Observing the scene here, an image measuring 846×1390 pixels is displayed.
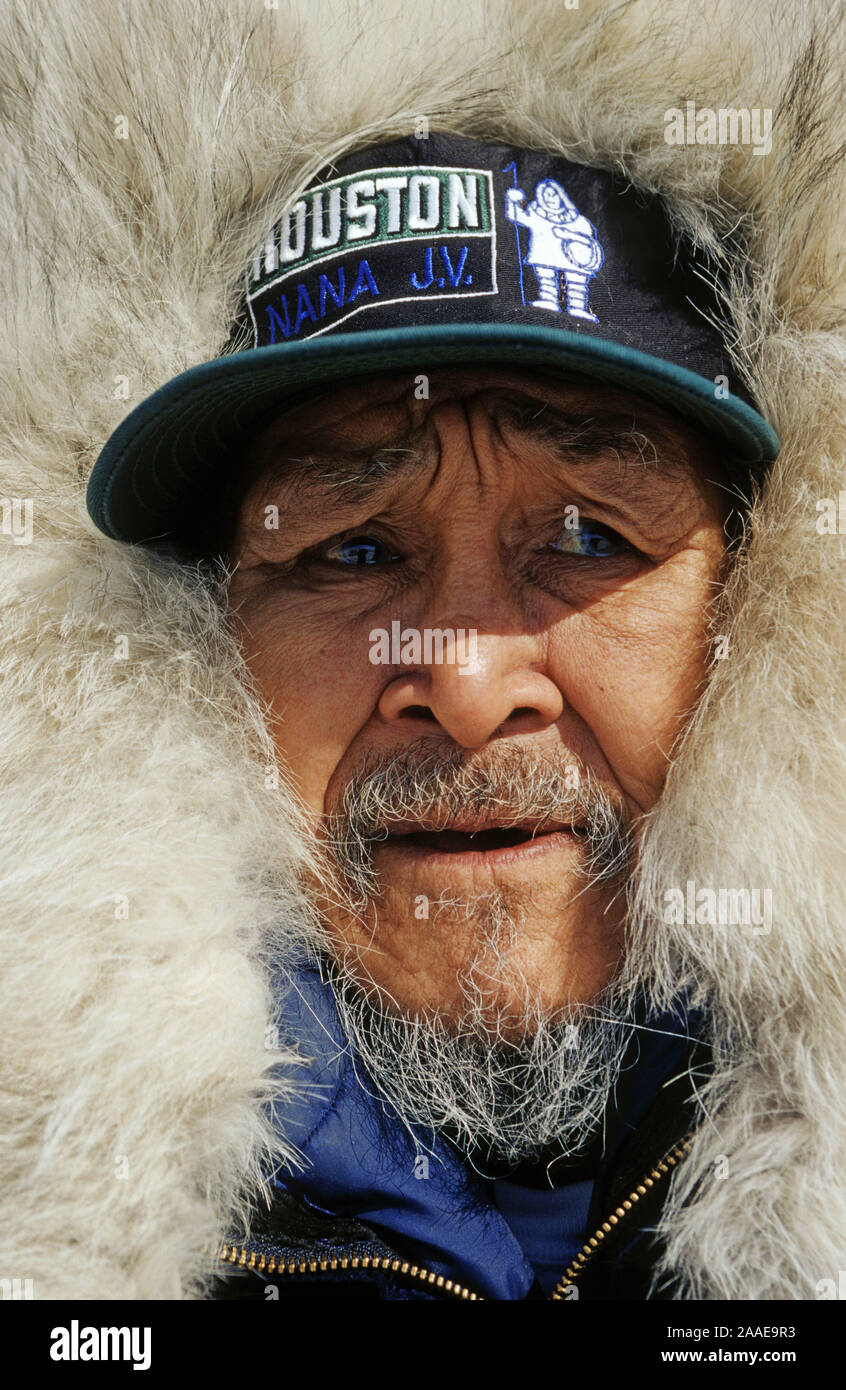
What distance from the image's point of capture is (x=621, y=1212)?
3.77 ft

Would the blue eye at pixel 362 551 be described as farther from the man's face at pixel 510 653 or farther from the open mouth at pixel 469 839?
the open mouth at pixel 469 839

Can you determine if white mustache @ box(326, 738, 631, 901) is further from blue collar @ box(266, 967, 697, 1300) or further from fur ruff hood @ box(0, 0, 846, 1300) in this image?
blue collar @ box(266, 967, 697, 1300)

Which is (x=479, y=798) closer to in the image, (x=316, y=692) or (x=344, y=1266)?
(x=316, y=692)

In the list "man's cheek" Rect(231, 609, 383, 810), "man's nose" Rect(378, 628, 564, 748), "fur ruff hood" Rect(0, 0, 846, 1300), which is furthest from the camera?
"man's cheek" Rect(231, 609, 383, 810)

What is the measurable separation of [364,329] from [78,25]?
1.70 feet

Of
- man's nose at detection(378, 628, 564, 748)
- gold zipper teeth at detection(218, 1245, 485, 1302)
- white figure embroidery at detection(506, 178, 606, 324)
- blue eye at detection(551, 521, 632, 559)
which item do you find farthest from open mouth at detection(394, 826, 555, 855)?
white figure embroidery at detection(506, 178, 606, 324)

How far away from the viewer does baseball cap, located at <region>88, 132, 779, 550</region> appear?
110 cm

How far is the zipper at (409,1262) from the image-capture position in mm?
1121

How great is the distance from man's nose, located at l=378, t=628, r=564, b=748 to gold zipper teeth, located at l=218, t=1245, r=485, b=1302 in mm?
542

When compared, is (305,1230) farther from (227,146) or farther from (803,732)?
(227,146)

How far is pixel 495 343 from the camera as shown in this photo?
3.55ft

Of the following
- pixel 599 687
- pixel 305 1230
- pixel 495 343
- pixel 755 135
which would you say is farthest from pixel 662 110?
pixel 305 1230

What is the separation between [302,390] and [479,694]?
40 centimetres

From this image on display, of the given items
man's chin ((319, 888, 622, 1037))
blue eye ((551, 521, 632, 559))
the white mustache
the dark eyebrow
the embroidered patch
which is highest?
the embroidered patch
